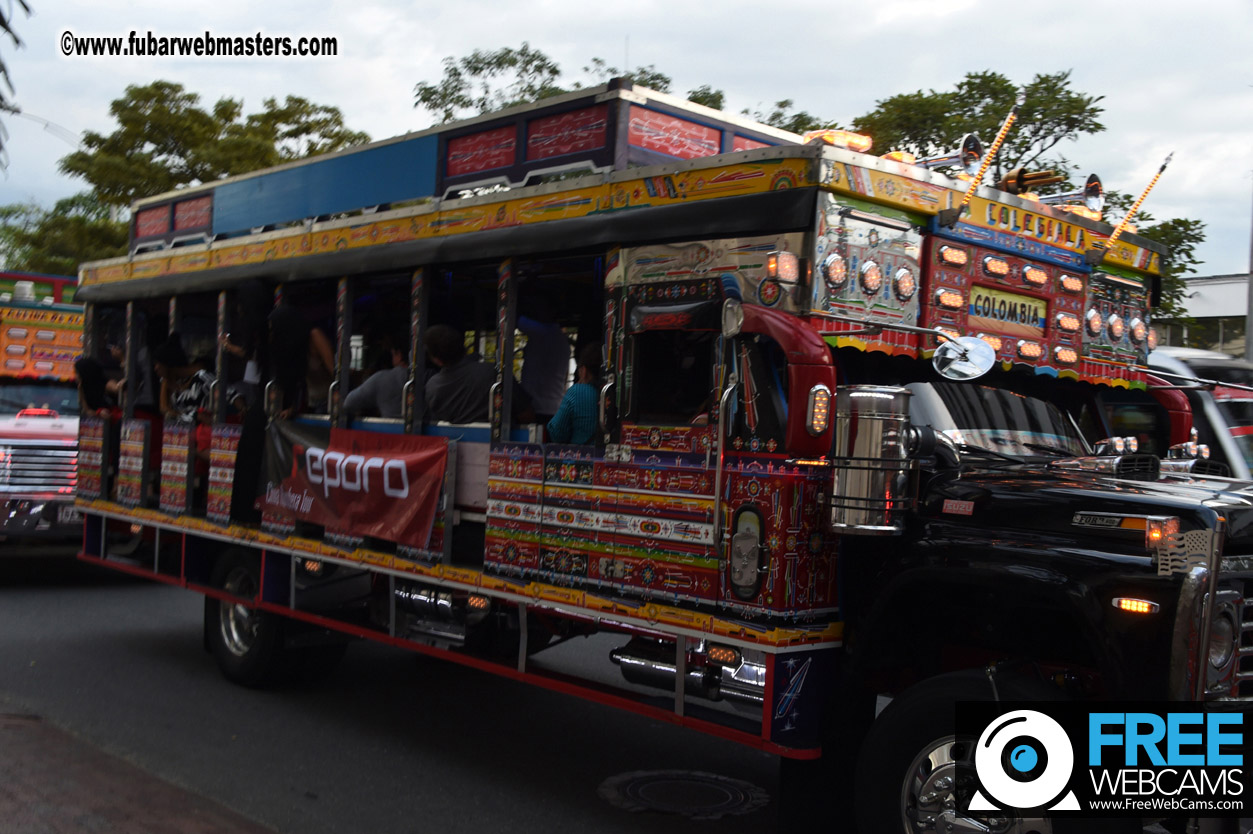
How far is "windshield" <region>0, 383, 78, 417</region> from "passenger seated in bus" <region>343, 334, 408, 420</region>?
7.83 meters

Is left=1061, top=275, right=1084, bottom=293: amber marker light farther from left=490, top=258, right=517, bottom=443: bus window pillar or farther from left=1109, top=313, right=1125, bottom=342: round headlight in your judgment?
left=490, top=258, right=517, bottom=443: bus window pillar

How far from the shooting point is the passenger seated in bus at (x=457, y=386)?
6.57 metres

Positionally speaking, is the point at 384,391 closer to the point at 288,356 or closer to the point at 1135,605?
the point at 288,356

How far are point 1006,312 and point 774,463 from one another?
5.19ft

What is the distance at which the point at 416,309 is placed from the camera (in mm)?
6949

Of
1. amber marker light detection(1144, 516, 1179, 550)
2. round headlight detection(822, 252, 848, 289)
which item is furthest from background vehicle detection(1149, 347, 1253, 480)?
amber marker light detection(1144, 516, 1179, 550)

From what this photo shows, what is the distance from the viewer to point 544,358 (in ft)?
24.1

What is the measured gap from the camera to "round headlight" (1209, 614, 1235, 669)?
374 centimetres

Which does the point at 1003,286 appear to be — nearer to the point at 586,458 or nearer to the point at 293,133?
the point at 586,458

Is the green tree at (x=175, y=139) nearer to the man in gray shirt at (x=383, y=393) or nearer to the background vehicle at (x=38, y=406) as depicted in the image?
the background vehicle at (x=38, y=406)

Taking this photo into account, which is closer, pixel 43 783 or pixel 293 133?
pixel 43 783

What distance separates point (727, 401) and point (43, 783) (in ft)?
13.0

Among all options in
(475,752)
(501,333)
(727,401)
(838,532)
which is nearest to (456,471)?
(501,333)

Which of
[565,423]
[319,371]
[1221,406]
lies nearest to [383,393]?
[319,371]
